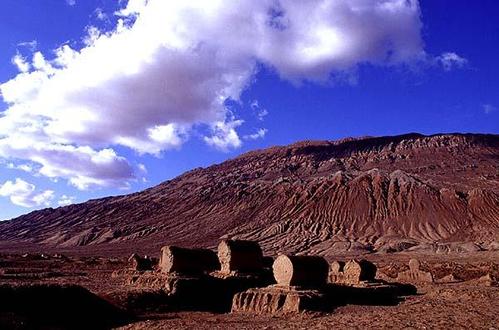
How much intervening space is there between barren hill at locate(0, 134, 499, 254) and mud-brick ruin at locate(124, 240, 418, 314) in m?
50.1

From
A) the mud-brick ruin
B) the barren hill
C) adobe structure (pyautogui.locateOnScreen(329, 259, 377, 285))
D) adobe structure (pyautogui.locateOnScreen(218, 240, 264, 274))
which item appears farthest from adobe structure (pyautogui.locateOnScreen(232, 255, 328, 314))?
the barren hill

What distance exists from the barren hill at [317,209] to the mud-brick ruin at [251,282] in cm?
5006

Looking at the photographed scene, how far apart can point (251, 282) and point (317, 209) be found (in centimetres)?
7097

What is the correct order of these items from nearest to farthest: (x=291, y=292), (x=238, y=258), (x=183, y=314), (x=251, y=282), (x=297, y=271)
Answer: (x=291, y=292)
(x=297, y=271)
(x=183, y=314)
(x=251, y=282)
(x=238, y=258)

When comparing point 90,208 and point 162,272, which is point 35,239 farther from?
point 162,272

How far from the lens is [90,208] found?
115688 mm

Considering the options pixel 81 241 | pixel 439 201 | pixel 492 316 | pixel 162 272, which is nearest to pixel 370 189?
pixel 439 201

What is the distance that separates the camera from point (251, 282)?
25.4m

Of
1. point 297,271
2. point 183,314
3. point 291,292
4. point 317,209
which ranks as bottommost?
point 183,314

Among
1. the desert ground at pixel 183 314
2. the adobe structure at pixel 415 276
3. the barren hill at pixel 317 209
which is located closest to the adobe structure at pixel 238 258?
the desert ground at pixel 183 314

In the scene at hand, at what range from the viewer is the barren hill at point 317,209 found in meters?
84.1

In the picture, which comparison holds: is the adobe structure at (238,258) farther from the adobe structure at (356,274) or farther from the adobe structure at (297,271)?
the adobe structure at (356,274)

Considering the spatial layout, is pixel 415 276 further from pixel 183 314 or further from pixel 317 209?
pixel 317 209

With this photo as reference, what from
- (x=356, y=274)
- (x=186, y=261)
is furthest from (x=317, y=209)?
(x=186, y=261)
